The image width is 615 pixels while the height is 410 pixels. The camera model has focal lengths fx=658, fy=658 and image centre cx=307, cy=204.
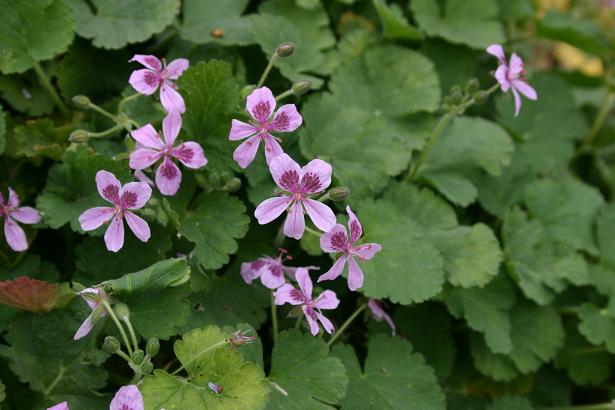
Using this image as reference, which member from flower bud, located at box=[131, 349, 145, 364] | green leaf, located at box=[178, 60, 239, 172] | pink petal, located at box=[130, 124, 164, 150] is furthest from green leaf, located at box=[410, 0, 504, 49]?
flower bud, located at box=[131, 349, 145, 364]

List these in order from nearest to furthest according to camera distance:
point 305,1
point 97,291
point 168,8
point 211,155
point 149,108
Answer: point 97,291 → point 211,155 → point 149,108 → point 168,8 → point 305,1

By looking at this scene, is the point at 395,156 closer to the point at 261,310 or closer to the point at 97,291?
the point at 261,310

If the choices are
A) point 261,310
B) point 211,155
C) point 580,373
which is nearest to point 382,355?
point 261,310

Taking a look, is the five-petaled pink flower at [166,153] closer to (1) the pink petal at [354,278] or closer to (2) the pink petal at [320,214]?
(2) the pink petal at [320,214]

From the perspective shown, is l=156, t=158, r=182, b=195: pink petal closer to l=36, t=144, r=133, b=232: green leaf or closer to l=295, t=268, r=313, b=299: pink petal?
l=36, t=144, r=133, b=232: green leaf

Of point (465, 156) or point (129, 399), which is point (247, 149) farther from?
point (465, 156)

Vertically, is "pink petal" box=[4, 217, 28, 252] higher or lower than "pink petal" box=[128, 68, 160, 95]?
lower

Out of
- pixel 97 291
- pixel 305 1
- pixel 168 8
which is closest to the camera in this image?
pixel 97 291

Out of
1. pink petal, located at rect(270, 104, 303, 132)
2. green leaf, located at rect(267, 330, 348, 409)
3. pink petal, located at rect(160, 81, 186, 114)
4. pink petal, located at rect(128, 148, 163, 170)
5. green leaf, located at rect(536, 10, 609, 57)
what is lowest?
green leaf, located at rect(267, 330, 348, 409)
